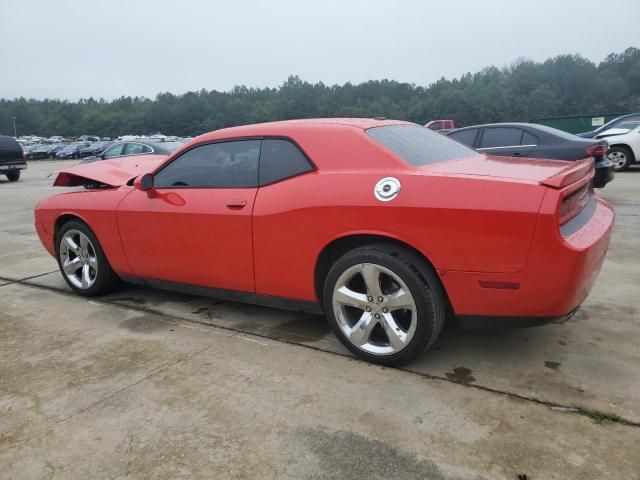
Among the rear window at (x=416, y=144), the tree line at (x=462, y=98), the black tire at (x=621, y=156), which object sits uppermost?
the tree line at (x=462, y=98)

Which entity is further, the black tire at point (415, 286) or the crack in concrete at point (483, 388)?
the black tire at point (415, 286)

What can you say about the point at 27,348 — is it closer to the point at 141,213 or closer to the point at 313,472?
the point at 141,213

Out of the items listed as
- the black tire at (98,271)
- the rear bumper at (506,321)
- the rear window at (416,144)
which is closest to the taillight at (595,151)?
the rear window at (416,144)

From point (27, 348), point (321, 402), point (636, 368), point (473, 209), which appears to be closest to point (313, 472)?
point (321, 402)

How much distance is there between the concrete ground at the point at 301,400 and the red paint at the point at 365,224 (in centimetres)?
41

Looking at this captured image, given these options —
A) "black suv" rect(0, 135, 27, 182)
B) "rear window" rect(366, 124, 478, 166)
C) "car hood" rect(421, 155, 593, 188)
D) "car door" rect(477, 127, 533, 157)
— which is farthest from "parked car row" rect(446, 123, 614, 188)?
"black suv" rect(0, 135, 27, 182)

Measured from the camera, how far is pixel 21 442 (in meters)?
2.50

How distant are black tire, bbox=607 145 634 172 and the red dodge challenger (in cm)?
1043

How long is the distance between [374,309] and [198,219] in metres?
1.40

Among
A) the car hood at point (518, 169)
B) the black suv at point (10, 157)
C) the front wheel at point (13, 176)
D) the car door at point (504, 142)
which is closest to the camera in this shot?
the car hood at point (518, 169)

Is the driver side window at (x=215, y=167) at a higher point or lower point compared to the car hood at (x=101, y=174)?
higher

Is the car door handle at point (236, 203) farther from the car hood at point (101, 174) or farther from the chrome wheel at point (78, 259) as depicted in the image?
the chrome wheel at point (78, 259)

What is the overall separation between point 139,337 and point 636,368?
3.06 metres

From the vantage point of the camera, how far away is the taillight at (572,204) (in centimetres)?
263
